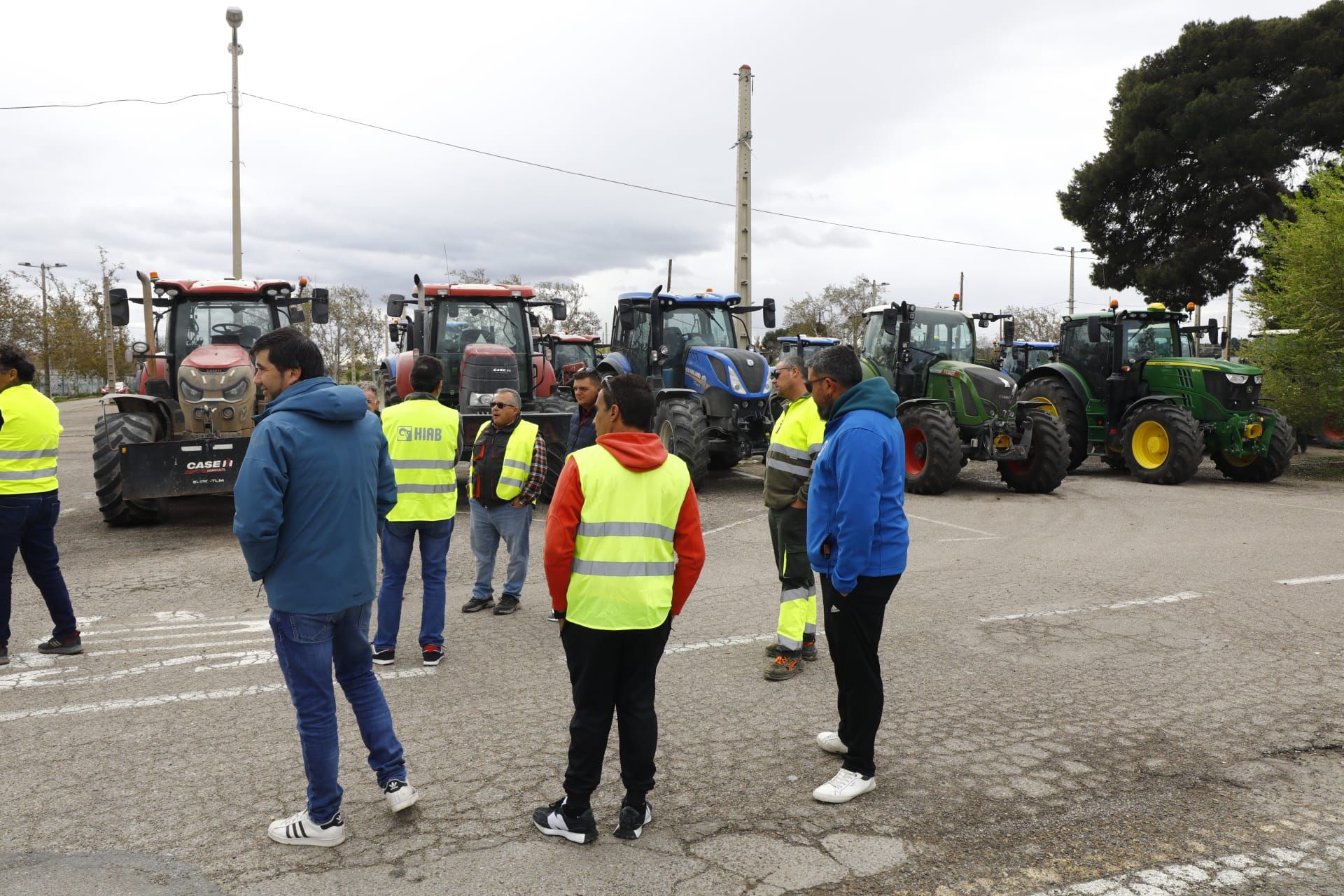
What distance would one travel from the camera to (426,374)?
567 cm

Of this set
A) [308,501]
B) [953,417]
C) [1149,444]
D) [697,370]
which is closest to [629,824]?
[308,501]

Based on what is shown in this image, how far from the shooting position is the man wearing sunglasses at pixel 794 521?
5.26 metres

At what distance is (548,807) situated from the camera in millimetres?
3393

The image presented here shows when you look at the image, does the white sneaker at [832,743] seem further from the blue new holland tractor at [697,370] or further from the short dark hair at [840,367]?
the blue new holland tractor at [697,370]

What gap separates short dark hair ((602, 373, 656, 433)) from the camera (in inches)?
132

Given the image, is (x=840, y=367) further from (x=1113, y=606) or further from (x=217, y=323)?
(x=217, y=323)

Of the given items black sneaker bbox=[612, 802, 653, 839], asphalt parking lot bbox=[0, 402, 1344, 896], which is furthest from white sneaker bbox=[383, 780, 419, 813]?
black sneaker bbox=[612, 802, 653, 839]

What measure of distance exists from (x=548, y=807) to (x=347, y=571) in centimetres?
112

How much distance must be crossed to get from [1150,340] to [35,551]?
15259mm

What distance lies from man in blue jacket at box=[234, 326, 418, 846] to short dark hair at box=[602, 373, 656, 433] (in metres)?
0.89

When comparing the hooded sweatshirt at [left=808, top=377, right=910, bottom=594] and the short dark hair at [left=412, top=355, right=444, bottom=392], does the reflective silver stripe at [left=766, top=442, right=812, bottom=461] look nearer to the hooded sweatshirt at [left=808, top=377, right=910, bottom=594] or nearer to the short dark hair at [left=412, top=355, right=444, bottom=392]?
the hooded sweatshirt at [left=808, top=377, right=910, bottom=594]

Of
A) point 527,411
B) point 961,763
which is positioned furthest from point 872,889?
point 527,411

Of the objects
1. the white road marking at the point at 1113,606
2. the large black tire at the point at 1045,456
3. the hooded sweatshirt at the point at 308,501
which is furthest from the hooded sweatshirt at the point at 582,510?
the large black tire at the point at 1045,456

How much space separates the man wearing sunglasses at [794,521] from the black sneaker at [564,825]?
2054mm
